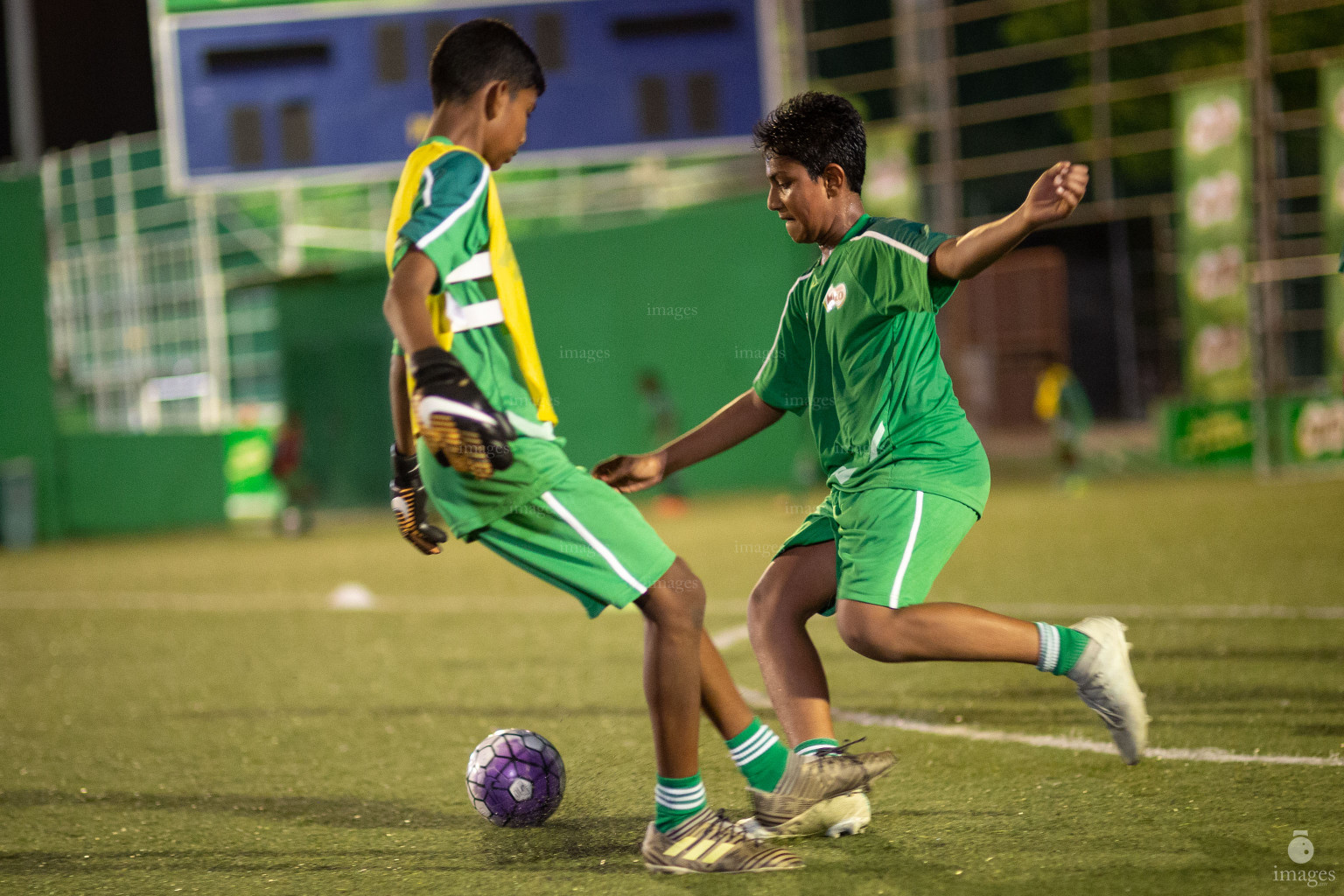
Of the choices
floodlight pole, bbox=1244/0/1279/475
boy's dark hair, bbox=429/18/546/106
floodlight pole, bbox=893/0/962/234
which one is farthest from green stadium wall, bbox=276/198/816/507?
boy's dark hair, bbox=429/18/546/106

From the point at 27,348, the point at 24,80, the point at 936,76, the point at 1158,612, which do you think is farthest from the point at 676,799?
the point at 936,76

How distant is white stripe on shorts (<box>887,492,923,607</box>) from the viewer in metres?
3.29

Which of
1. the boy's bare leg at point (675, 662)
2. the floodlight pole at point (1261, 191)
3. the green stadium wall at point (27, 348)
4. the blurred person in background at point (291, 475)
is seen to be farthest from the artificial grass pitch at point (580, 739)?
the green stadium wall at point (27, 348)

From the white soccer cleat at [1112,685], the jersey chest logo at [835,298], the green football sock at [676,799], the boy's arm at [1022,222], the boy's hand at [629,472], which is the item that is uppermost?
the boy's arm at [1022,222]

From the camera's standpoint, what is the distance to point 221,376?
3622 centimetres

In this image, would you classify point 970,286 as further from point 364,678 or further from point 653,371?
point 364,678

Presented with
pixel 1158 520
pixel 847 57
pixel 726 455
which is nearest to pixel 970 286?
pixel 847 57

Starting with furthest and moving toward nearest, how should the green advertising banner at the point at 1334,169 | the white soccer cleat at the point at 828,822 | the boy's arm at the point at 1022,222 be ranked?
1. the green advertising banner at the point at 1334,169
2. the white soccer cleat at the point at 828,822
3. the boy's arm at the point at 1022,222

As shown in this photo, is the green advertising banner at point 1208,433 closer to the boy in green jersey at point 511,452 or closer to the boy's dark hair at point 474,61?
the boy in green jersey at point 511,452

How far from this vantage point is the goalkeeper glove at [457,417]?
2.81 meters

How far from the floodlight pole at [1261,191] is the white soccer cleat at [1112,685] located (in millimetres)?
15749

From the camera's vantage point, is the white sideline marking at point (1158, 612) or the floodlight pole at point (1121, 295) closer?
the white sideline marking at point (1158, 612)

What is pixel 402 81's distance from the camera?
18.6 m

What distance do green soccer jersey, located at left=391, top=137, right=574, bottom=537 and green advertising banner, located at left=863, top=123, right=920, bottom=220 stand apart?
17.5 m
